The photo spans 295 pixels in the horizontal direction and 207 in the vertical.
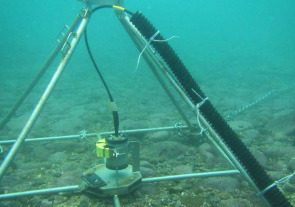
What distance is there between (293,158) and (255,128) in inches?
70.3

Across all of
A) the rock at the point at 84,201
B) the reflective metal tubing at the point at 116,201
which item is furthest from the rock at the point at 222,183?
the rock at the point at 84,201

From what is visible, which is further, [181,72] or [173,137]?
[173,137]

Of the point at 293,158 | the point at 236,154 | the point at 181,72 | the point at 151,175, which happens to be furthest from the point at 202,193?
the point at 293,158

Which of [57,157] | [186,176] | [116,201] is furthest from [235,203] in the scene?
[57,157]

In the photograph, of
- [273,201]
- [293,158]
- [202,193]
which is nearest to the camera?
[273,201]

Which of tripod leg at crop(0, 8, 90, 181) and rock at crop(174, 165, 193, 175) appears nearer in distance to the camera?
tripod leg at crop(0, 8, 90, 181)

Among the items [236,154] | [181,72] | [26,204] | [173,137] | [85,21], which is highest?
[85,21]

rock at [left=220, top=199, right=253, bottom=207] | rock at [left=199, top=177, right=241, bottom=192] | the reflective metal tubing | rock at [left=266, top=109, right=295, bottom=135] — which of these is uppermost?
rock at [left=266, top=109, right=295, bottom=135]

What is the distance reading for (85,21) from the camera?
314 cm

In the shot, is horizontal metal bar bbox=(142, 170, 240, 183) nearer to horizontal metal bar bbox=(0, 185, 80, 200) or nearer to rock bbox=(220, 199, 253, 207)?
rock bbox=(220, 199, 253, 207)

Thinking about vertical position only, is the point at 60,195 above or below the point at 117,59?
below

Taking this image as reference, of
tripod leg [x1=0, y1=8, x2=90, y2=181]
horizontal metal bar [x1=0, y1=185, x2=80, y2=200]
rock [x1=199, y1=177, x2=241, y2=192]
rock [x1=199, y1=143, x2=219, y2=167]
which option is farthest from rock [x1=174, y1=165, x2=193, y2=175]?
tripod leg [x1=0, y1=8, x2=90, y2=181]

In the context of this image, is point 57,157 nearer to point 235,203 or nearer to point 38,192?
point 38,192

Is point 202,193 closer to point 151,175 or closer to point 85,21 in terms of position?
point 151,175
